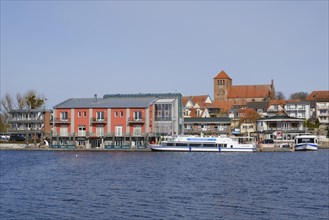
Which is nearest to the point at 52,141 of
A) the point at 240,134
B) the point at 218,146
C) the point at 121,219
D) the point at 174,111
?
the point at 174,111

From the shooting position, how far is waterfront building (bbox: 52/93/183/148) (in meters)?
95.1

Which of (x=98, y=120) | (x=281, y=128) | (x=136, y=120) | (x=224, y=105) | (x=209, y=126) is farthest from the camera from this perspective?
(x=224, y=105)

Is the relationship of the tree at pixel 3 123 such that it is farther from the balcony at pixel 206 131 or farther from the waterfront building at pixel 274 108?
the waterfront building at pixel 274 108

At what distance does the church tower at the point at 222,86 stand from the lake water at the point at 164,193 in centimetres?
14061

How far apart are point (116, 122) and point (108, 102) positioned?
242 inches

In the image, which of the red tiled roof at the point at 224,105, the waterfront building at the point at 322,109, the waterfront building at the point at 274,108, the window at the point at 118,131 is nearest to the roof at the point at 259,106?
the waterfront building at the point at 274,108

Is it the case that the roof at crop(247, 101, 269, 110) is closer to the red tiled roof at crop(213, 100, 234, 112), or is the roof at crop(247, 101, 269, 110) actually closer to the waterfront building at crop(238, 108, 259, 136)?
the red tiled roof at crop(213, 100, 234, 112)

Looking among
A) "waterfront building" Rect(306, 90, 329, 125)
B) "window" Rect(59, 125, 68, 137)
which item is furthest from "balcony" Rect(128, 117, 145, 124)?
"waterfront building" Rect(306, 90, 329, 125)

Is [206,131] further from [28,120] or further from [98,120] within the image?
[28,120]

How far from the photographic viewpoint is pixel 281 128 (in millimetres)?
115188

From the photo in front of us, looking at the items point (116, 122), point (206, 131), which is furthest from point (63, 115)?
point (206, 131)

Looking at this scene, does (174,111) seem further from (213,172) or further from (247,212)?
(247,212)

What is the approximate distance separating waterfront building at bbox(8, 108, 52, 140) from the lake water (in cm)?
5464

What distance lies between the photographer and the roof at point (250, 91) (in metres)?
189
